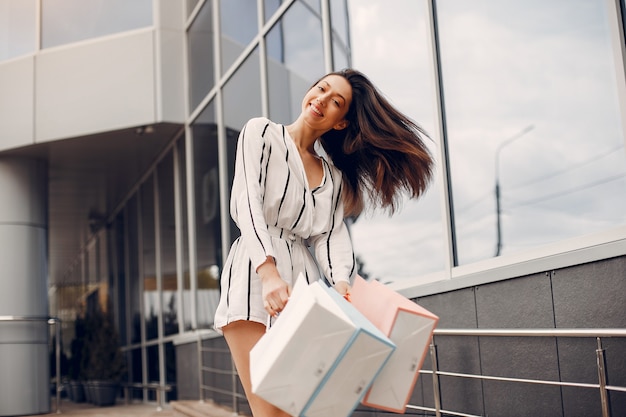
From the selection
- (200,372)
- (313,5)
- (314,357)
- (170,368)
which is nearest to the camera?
(314,357)

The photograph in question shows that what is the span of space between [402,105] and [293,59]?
185 centimetres

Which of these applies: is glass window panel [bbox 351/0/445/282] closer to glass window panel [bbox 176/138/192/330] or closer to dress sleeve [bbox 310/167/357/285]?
dress sleeve [bbox 310/167/357/285]

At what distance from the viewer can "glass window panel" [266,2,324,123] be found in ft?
18.4

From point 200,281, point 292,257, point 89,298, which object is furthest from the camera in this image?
point 89,298

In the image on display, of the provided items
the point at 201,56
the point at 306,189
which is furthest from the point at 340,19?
the point at 201,56

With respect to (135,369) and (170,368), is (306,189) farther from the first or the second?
(135,369)

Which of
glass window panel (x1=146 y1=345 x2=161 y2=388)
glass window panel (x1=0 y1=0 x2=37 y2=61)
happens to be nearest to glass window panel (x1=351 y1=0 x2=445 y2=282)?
glass window panel (x1=0 y1=0 x2=37 y2=61)

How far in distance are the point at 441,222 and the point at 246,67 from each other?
361cm

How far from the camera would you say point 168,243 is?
33.2 ft

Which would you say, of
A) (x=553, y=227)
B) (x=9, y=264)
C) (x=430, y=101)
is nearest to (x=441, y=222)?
(x=430, y=101)

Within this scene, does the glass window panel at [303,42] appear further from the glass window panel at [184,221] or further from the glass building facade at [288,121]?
the glass window panel at [184,221]

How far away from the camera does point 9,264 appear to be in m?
9.07

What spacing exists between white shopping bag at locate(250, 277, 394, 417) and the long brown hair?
31.5 inches

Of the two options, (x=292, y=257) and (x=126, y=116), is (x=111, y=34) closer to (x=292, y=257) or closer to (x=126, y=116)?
(x=126, y=116)
